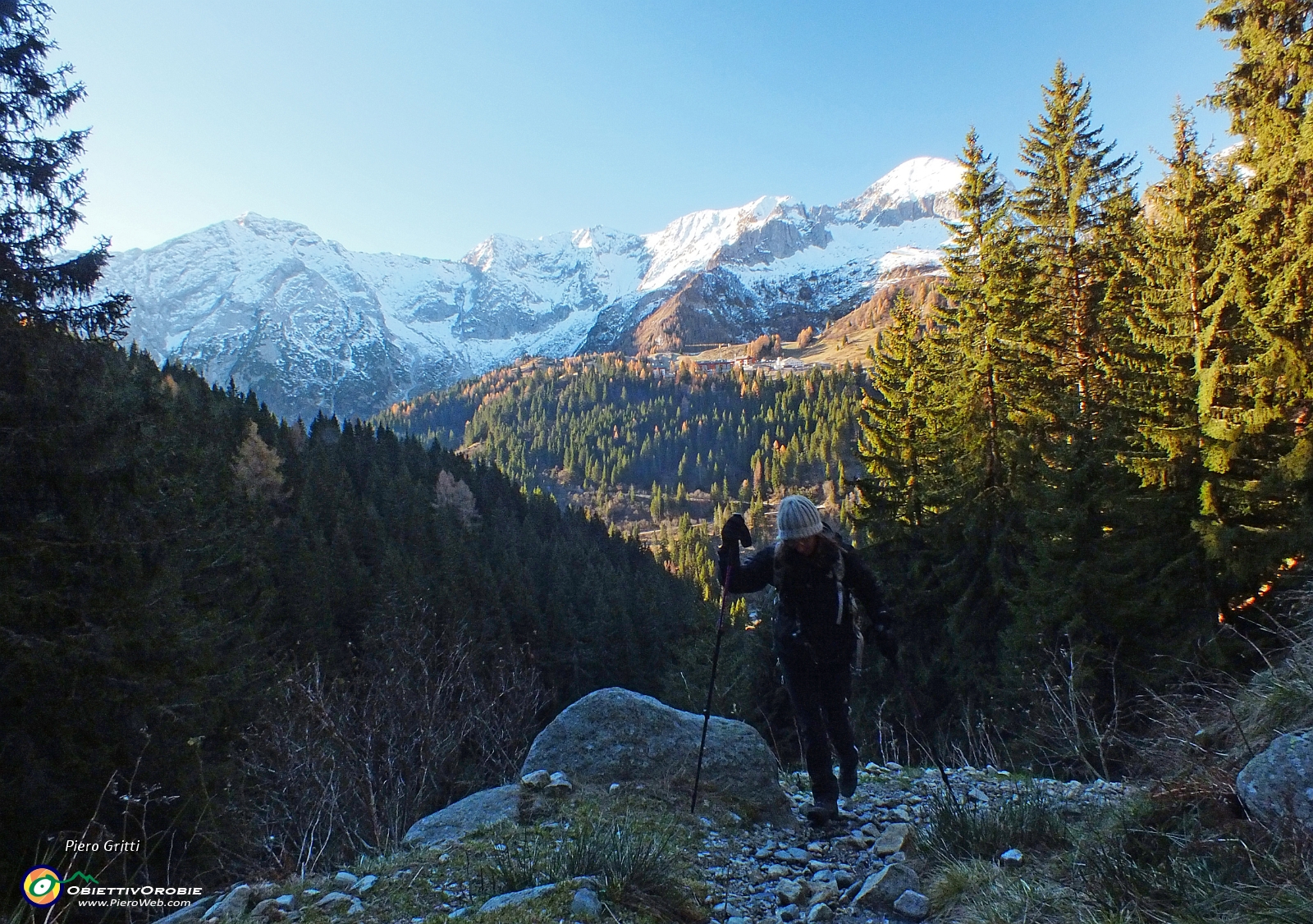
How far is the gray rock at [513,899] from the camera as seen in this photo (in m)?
2.92

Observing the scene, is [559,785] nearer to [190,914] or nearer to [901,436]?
[190,914]

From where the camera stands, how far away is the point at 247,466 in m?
39.8

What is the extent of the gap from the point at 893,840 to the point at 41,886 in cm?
609

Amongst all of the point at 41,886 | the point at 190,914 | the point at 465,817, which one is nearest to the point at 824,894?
the point at 465,817

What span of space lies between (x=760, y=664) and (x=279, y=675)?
15.1 metres

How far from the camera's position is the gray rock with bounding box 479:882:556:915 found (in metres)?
2.92

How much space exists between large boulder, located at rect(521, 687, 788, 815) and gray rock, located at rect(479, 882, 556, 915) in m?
2.42

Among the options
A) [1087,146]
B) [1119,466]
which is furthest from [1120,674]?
[1087,146]

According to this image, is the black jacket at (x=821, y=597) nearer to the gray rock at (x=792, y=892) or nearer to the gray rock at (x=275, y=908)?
the gray rock at (x=792, y=892)

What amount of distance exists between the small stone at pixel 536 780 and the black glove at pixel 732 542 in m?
2.14

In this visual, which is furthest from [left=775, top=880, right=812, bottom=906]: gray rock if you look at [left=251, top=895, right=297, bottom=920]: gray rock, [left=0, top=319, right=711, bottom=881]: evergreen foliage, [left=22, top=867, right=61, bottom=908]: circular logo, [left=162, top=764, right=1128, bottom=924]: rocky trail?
[left=22, top=867, right=61, bottom=908]: circular logo

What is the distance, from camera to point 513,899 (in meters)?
2.99

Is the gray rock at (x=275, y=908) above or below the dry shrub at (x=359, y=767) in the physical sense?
above

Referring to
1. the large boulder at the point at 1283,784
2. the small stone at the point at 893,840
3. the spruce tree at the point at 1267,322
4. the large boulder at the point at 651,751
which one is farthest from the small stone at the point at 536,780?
the spruce tree at the point at 1267,322
